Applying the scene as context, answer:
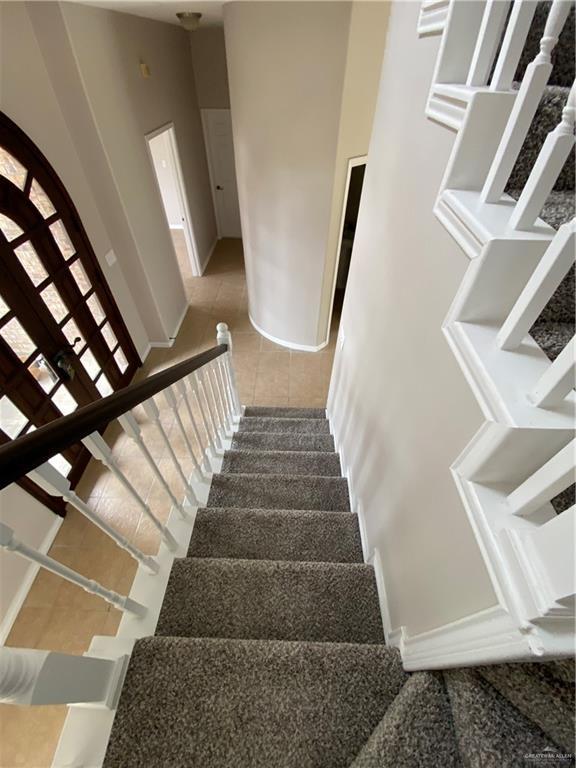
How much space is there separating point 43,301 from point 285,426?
Answer: 191 cm

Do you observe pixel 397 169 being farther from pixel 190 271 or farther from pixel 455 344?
pixel 190 271

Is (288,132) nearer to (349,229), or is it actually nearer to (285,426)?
(349,229)

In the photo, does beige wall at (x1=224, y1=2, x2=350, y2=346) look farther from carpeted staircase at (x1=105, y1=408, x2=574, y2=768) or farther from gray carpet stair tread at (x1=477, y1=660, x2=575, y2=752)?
gray carpet stair tread at (x1=477, y1=660, x2=575, y2=752)

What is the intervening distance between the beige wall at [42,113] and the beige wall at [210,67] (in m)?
2.96

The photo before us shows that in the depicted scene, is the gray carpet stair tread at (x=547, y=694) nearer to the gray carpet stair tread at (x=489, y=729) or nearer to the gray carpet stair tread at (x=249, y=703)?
the gray carpet stair tread at (x=489, y=729)

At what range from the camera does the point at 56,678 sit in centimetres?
66

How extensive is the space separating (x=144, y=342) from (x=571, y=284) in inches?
150

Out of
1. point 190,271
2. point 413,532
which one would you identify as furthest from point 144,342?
point 413,532

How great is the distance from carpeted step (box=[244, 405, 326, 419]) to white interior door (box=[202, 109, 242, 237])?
4.20m

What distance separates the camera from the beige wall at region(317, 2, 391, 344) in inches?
82.2

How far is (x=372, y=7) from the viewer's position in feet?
6.72

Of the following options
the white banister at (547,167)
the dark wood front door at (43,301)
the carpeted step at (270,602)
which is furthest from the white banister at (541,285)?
the dark wood front door at (43,301)

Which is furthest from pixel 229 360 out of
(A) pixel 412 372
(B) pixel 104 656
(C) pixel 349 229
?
(C) pixel 349 229

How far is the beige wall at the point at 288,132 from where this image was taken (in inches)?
85.9
